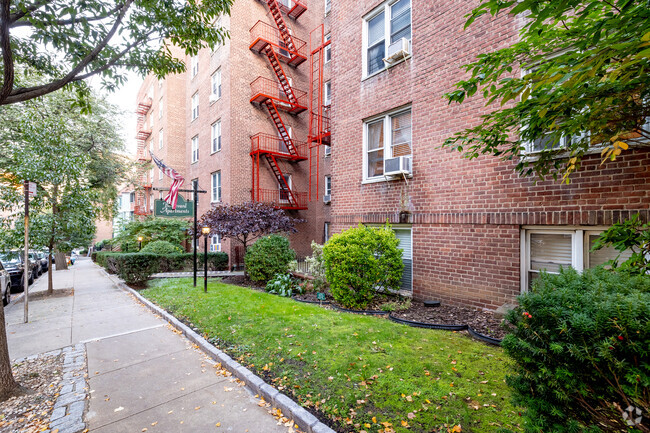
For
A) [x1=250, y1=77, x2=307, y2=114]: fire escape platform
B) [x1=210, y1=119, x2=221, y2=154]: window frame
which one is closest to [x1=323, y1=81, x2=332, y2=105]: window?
[x1=250, y1=77, x2=307, y2=114]: fire escape platform

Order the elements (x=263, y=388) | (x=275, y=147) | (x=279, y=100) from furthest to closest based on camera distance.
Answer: (x=275, y=147) → (x=279, y=100) → (x=263, y=388)

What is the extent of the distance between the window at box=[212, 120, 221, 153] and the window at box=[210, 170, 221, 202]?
1.40 m

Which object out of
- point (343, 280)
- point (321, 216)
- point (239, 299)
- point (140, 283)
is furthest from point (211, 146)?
point (343, 280)

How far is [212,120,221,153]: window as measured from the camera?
17.4 meters

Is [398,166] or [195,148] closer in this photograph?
[398,166]

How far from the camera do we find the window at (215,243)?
17828 millimetres

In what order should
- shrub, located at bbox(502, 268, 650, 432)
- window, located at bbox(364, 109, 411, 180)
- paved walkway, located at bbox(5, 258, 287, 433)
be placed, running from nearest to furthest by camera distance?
shrub, located at bbox(502, 268, 650, 432) < paved walkway, located at bbox(5, 258, 287, 433) < window, located at bbox(364, 109, 411, 180)

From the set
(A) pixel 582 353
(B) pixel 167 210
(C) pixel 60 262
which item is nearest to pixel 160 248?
(B) pixel 167 210

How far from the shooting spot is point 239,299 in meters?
8.08

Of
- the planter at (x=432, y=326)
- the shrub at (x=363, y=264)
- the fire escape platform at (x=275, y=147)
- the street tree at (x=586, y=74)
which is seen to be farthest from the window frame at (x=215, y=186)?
the street tree at (x=586, y=74)

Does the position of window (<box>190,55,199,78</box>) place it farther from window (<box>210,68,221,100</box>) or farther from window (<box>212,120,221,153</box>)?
window (<box>212,120,221,153</box>)

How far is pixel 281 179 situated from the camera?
17188 mm

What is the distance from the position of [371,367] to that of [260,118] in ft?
51.4

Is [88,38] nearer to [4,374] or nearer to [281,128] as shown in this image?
[4,374]
